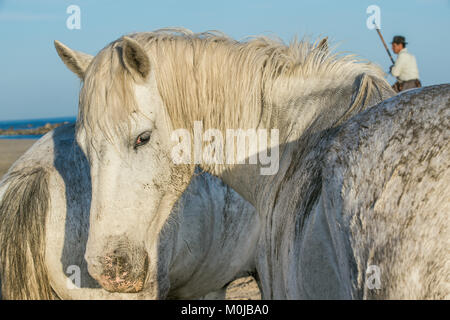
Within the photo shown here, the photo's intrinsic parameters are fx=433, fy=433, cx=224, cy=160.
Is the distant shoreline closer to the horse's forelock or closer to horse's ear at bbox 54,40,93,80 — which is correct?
horse's ear at bbox 54,40,93,80

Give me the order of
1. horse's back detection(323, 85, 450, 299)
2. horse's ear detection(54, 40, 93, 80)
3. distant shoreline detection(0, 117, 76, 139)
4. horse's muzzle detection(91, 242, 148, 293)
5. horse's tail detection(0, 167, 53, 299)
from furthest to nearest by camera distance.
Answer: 1. distant shoreline detection(0, 117, 76, 139)
2. horse's tail detection(0, 167, 53, 299)
3. horse's ear detection(54, 40, 93, 80)
4. horse's muzzle detection(91, 242, 148, 293)
5. horse's back detection(323, 85, 450, 299)

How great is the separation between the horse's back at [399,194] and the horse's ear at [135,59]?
953 mm

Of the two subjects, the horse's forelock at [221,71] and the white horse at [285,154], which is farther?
the horse's forelock at [221,71]

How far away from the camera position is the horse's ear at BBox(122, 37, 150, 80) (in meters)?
1.93

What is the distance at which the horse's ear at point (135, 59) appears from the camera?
1.93 meters

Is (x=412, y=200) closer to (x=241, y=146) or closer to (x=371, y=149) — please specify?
(x=371, y=149)

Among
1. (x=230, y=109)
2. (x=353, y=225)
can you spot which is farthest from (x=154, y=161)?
(x=353, y=225)

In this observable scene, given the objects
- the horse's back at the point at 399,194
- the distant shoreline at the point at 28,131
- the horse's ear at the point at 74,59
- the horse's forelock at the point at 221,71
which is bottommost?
the horse's back at the point at 399,194

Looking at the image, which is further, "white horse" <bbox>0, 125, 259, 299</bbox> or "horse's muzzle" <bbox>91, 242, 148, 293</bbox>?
"white horse" <bbox>0, 125, 259, 299</bbox>

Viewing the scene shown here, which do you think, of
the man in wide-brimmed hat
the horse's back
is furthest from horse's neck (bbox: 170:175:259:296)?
the man in wide-brimmed hat

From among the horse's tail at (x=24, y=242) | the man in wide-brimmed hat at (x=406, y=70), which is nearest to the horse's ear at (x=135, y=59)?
the horse's tail at (x=24, y=242)

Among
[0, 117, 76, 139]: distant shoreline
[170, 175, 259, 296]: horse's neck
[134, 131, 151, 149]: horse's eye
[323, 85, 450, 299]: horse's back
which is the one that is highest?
[0, 117, 76, 139]: distant shoreline

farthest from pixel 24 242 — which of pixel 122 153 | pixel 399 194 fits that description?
pixel 399 194

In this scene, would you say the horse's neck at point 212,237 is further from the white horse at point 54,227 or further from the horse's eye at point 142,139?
the horse's eye at point 142,139
